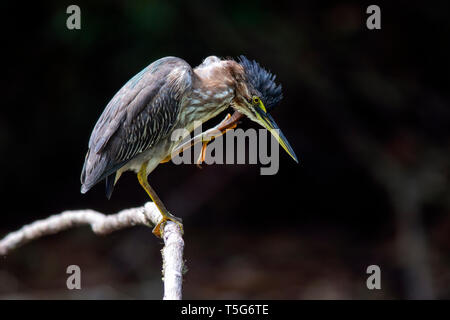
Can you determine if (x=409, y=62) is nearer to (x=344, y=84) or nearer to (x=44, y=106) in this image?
(x=344, y=84)

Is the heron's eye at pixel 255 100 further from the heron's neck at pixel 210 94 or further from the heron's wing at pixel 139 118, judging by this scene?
the heron's wing at pixel 139 118

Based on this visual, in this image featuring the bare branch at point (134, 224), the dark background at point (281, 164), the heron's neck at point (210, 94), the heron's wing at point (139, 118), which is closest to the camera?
the bare branch at point (134, 224)

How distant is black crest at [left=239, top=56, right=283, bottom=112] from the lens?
9.65 feet

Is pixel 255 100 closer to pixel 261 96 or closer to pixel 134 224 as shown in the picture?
pixel 261 96

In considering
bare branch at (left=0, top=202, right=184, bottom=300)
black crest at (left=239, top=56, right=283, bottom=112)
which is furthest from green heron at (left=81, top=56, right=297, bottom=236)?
bare branch at (left=0, top=202, right=184, bottom=300)

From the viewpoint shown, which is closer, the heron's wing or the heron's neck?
the heron's wing

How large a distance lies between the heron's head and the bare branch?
2.25 feet

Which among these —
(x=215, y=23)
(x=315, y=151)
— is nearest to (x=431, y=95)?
(x=315, y=151)

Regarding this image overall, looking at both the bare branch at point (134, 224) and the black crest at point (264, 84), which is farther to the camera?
the black crest at point (264, 84)

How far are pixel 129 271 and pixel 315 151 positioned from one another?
2.30 meters

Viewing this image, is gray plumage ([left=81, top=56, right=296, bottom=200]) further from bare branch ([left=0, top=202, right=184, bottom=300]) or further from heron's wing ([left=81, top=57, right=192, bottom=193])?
bare branch ([left=0, top=202, right=184, bottom=300])

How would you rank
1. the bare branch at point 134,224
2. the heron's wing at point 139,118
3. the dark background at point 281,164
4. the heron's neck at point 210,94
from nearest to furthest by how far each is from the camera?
the bare branch at point 134,224, the heron's wing at point 139,118, the heron's neck at point 210,94, the dark background at point 281,164

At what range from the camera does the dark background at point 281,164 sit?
17.7 feet

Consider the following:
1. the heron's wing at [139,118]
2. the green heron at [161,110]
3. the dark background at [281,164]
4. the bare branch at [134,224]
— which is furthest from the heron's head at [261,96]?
the dark background at [281,164]
